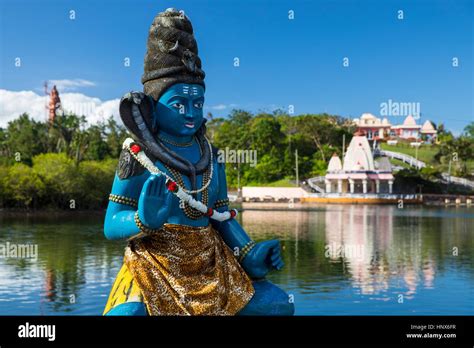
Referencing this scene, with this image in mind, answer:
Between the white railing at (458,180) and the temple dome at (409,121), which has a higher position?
the temple dome at (409,121)

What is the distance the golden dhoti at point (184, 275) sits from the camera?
142 inches

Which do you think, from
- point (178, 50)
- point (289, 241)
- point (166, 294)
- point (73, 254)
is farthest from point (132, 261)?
point (289, 241)

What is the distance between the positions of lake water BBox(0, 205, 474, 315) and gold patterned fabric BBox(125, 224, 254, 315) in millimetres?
4066

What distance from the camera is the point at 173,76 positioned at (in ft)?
12.7

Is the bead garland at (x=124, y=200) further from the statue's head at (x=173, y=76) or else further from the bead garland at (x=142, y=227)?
the statue's head at (x=173, y=76)

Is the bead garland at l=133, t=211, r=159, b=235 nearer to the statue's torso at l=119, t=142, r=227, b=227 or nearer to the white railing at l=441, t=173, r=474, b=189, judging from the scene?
the statue's torso at l=119, t=142, r=227, b=227

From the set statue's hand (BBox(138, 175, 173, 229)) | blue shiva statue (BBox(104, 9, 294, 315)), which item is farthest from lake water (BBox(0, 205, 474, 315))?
statue's hand (BBox(138, 175, 173, 229))

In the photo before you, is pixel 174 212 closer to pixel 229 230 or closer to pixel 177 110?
pixel 229 230

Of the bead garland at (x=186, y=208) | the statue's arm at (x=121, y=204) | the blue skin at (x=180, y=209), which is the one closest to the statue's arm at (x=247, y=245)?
the blue skin at (x=180, y=209)

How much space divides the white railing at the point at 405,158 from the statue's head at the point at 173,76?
2066 inches

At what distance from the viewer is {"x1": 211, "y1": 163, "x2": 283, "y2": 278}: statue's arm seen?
4.02 m

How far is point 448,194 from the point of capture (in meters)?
48.4
